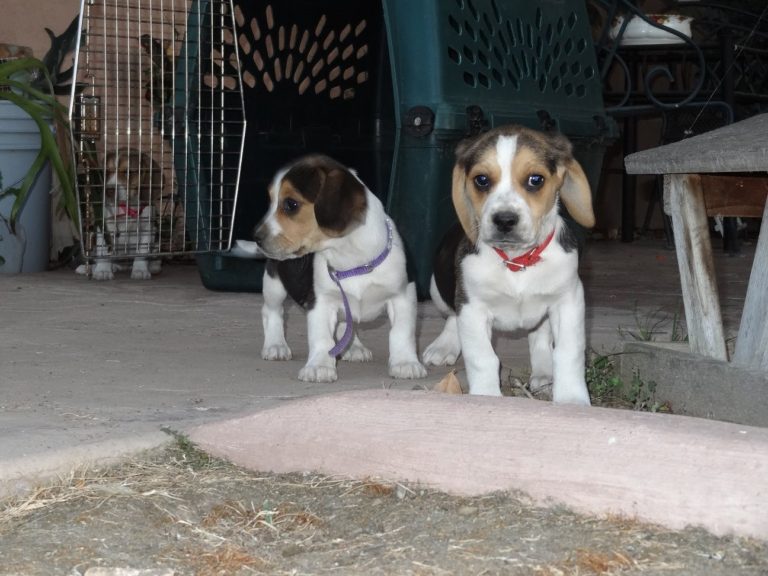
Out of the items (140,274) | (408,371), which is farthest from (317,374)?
(140,274)

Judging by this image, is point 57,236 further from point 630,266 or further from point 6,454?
point 6,454

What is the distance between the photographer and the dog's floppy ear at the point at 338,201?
13.9 ft

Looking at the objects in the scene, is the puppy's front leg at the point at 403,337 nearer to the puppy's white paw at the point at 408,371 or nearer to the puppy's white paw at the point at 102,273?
the puppy's white paw at the point at 408,371

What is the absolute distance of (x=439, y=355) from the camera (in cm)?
458

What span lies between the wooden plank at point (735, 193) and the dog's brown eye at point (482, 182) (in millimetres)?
676

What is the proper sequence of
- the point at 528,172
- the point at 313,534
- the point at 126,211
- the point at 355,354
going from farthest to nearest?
the point at 126,211, the point at 355,354, the point at 528,172, the point at 313,534

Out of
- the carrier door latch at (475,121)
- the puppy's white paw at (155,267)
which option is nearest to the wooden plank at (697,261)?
the carrier door latch at (475,121)

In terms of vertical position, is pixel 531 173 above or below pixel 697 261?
above

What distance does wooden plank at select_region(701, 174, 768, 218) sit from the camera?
3.67 m

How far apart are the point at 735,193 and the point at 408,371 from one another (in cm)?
126

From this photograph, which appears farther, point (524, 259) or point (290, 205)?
point (290, 205)

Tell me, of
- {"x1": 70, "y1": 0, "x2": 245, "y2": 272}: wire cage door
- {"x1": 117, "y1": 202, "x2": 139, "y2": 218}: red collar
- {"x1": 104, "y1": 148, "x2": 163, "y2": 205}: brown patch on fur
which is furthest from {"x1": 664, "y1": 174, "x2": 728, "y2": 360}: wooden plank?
{"x1": 117, "y1": 202, "x2": 139, "y2": 218}: red collar

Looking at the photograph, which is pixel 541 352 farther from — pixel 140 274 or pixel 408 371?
pixel 140 274

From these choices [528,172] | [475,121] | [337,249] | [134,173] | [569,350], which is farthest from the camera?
[134,173]
